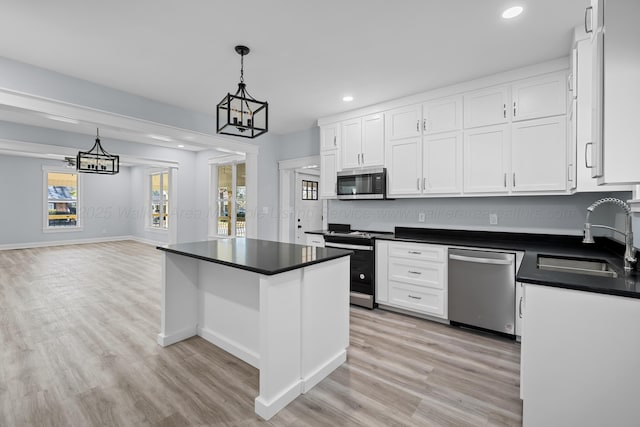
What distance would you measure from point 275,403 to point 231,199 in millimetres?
5758

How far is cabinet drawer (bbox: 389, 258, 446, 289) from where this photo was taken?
325 centimetres

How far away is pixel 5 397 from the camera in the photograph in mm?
1957

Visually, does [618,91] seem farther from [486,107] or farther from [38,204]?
[38,204]

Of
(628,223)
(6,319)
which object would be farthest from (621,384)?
(6,319)

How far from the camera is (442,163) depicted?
3520mm

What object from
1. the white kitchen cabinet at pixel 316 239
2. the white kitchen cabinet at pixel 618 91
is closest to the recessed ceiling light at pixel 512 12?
the white kitchen cabinet at pixel 618 91

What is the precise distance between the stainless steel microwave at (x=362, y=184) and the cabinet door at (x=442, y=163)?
0.54 meters

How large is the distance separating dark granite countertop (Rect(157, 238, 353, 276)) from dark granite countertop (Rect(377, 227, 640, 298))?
1.25 meters

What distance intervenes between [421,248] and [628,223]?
5.89ft

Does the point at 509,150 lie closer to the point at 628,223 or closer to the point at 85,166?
the point at 628,223

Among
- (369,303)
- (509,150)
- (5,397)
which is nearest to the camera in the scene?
(5,397)

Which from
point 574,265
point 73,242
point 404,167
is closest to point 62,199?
point 73,242

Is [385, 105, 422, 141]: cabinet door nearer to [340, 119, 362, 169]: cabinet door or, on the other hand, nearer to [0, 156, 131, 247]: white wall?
[340, 119, 362, 169]: cabinet door

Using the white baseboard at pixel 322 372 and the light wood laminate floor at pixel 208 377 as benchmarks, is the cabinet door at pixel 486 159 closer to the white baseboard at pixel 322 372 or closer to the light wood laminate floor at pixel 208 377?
the light wood laminate floor at pixel 208 377
